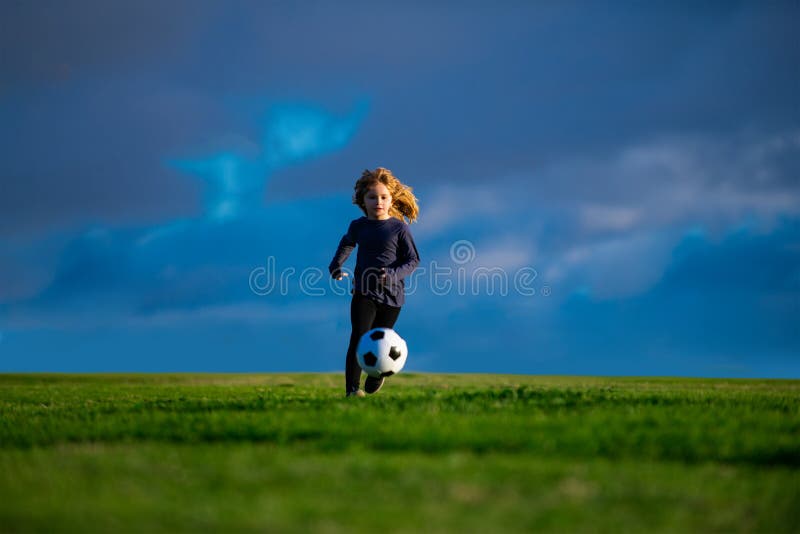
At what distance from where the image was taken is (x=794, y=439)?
6.98m

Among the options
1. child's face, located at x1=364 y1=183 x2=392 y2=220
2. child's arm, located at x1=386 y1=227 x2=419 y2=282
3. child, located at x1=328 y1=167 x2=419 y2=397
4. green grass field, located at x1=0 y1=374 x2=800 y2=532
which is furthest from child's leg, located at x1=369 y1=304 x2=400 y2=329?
green grass field, located at x1=0 y1=374 x2=800 y2=532

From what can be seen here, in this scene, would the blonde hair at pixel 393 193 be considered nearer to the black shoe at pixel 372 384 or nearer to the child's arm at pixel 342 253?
the child's arm at pixel 342 253

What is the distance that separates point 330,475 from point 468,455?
1.37 metres

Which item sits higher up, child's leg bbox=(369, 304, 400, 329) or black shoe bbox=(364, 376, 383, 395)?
child's leg bbox=(369, 304, 400, 329)

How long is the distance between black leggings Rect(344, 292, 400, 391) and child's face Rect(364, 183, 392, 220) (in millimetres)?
1603

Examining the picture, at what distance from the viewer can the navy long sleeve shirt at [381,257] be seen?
12.4 metres

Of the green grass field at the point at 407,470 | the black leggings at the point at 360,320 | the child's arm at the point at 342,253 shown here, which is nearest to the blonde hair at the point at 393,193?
the child's arm at the point at 342,253

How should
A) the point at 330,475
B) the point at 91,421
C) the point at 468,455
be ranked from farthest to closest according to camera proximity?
1. the point at 91,421
2. the point at 468,455
3. the point at 330,475

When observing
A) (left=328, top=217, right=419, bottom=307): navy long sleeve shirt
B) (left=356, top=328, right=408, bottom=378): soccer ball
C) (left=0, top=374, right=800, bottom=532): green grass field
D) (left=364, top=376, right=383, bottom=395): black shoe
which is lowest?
(left=0, top=374, right=800, bottom=532): green grass field

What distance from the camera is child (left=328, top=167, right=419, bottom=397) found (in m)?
12.4

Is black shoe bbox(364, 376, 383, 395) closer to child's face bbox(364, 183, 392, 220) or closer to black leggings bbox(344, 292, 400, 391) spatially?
black leggings bbox(344, 292, 400, 391)

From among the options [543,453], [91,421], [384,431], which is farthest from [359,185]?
[543,453]

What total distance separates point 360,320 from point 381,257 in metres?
1.15

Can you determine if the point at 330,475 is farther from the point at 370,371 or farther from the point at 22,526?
the point at 370,371
